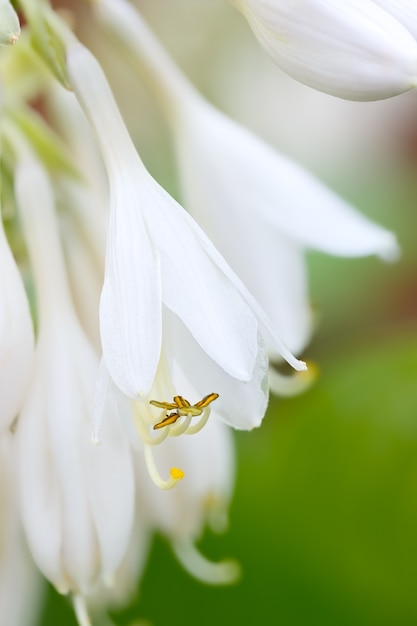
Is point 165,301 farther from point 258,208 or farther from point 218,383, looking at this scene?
point 258,208

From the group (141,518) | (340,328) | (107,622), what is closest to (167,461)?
(141,518)

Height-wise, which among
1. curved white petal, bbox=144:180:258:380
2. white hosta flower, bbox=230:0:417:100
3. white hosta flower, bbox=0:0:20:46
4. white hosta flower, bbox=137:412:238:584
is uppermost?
white hosta flower, bbox=230:0:417:100

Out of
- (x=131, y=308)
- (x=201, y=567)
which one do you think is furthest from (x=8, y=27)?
(x=201, y=567)

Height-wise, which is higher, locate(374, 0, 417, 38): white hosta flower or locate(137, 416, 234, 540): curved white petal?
locate(374, 0, 417, 38): white hosta flower

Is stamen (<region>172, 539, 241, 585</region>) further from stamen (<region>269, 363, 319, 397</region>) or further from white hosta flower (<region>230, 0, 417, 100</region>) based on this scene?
white hosta flower (<region>230, 0, 417, 100</region>)

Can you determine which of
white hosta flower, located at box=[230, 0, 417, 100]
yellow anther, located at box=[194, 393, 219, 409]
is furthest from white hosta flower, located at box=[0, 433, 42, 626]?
white hosta flower, located at box=[230, 0, 417, 100]

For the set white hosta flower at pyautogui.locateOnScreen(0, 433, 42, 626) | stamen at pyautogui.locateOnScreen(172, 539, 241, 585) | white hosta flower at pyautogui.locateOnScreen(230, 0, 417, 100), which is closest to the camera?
white hosta flower at pyautogui.locateOnScreen(230, 0, 417, 100)

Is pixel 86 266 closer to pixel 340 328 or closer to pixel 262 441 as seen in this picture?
pixel 262 441
